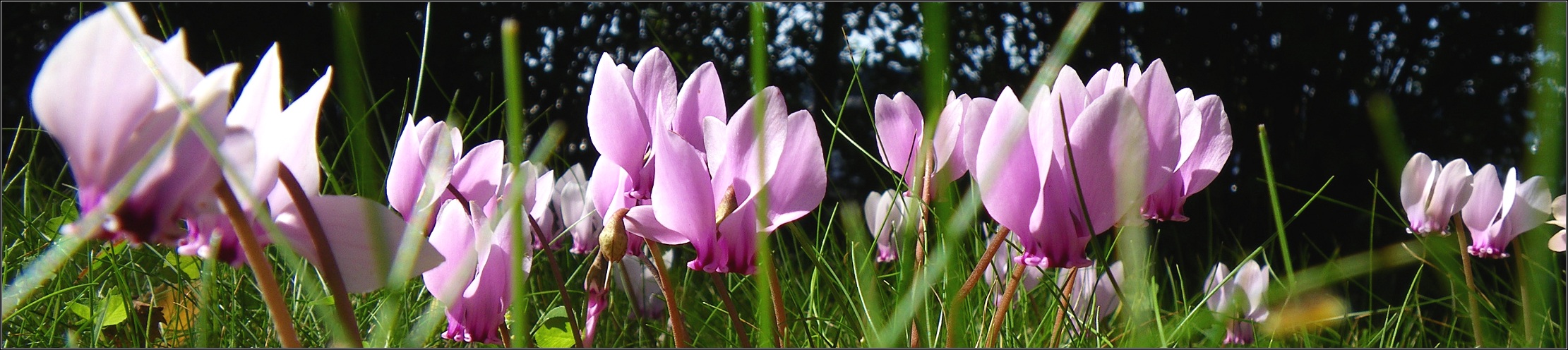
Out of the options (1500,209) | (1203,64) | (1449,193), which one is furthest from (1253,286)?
(1203,64)

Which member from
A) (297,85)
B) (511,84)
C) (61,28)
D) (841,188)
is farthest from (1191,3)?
(61,28)

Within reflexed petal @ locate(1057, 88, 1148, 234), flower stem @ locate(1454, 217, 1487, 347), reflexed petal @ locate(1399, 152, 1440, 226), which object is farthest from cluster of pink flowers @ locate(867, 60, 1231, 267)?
reflexed petal @ locate(1399, 152, 1440, 226)

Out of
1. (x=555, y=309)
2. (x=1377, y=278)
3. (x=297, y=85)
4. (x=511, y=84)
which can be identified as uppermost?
(x=511, y=84)

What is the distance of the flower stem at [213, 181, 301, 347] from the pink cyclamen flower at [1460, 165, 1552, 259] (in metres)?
1.28

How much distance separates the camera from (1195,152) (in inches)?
23.7

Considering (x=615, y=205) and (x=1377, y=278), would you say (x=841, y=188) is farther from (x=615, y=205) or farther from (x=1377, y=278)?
(x=615, y=205)

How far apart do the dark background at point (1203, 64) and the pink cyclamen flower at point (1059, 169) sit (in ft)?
8.74

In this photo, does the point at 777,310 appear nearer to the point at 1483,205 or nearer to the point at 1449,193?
the point at 1449,193

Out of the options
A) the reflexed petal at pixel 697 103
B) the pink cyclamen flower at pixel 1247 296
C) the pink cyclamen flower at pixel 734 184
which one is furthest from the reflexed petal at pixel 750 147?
the pink cyclamen flower at pixel 1247 296

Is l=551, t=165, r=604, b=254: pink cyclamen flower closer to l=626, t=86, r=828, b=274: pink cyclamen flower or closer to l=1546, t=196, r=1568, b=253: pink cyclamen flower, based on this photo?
l=626, t=86, r=828, b=274: pink cyclamen flower

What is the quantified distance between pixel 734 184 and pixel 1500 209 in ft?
3.99

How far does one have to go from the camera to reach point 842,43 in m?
3.44

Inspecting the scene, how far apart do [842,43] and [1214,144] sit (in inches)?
114

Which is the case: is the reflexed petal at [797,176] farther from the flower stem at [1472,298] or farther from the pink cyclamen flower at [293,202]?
the flower stem at [1472,298]
